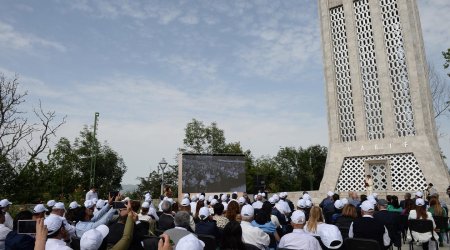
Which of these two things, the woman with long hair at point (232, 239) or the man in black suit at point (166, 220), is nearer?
the woman with long hair at point (232, 239)

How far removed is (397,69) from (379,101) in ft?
8.35

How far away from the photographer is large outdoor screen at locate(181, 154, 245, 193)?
81.7 feet

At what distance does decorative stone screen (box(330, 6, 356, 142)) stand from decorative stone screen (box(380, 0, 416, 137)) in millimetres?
3000

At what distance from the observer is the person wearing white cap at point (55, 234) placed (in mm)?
3102

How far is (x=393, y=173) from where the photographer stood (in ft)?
79.7

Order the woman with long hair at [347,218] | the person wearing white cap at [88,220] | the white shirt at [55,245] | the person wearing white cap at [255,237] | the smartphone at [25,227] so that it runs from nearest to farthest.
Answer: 1. the white shirt at [55,245]
2. the smartphone at [25,227]
3. the person wearing white cap at [255,237]
4. the person wearing white cap at [88,220]
5. the woman with long hair at [347,218]

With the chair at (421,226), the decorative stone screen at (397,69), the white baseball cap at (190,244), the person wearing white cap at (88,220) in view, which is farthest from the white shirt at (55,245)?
the decorative stone screen at (397,69)

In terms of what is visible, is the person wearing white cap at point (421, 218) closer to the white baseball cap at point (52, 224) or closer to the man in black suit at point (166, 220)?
the man in black suit at point (166, 220)

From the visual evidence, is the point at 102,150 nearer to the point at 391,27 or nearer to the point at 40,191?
the point at 40,191

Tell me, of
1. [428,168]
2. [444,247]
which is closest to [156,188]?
[428,168]

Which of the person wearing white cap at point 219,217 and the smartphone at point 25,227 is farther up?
the smartphone at point 25,227

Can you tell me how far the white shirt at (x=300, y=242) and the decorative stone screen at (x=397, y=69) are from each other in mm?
23121

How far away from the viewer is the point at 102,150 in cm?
4994

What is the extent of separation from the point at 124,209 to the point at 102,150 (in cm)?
4760
